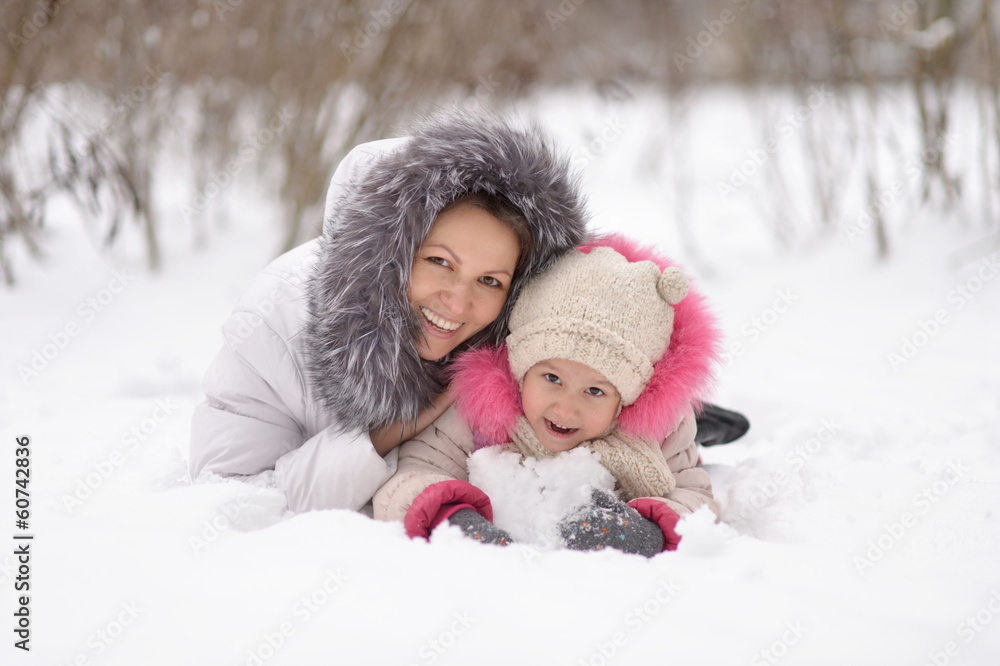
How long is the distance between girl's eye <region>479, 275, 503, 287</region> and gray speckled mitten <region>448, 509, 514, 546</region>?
0.55m

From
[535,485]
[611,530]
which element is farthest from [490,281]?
[611,530]

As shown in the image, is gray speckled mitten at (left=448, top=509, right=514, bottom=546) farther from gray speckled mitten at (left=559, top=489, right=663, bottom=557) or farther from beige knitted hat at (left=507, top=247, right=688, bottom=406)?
beige knitted hat at (left=507, top=247, right=688, bottom=406)

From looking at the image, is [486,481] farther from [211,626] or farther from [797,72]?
[797,72]

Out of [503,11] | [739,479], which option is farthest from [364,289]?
[503,11]

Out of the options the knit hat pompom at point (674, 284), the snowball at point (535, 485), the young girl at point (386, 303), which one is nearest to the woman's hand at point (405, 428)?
the young girl at point (386, 303)

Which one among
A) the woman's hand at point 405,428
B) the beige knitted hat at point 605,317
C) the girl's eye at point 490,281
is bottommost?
the woman's hand at point 405,428

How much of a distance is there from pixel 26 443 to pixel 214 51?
10.8 ft

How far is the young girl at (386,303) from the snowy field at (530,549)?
0.66ft

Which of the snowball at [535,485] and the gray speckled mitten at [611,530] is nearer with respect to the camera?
the gray speckled mitten at [611,530]

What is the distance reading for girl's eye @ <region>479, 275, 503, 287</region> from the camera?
73.1 inches

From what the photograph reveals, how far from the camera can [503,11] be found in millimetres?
4613

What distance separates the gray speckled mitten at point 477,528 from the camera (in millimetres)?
1585

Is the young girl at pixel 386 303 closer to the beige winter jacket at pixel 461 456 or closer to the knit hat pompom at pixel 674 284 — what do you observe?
the beige winter jacket at pixel 461 456

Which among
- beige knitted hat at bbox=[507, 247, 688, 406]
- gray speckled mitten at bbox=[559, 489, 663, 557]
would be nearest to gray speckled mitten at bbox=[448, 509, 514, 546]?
gray speckled mitten at bbox=[559, 489, 663, 557]
